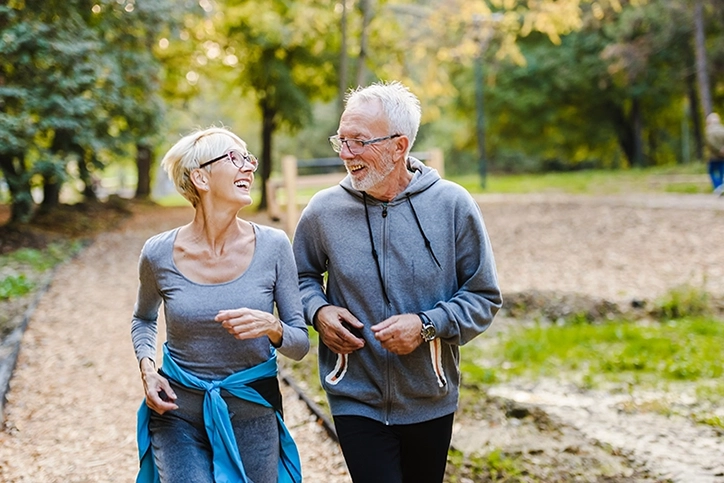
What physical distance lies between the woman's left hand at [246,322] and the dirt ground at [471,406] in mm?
2053

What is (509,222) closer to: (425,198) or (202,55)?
(202,55)

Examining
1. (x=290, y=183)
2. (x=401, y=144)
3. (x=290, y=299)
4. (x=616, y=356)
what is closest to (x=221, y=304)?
(x=290, y=299)

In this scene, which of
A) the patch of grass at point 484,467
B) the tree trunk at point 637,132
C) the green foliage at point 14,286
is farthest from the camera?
the tree trunk at point 637,132

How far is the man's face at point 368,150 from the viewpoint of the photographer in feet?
8.99

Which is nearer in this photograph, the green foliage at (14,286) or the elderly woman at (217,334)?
the elderly woman at (217,334)

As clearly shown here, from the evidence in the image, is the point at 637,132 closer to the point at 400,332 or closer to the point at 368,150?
the point at 368,150

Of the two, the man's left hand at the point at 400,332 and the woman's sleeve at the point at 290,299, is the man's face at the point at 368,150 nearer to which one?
the woman's sleeve at the point at 290,299

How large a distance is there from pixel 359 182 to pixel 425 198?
9.7 inches

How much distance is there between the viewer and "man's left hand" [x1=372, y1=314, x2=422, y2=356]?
2.60 metres

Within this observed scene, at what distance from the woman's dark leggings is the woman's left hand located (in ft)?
1.62

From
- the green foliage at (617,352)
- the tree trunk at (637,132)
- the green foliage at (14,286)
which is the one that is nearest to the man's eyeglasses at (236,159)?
the green foliage at (617,352)

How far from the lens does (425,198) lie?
9.20 feet

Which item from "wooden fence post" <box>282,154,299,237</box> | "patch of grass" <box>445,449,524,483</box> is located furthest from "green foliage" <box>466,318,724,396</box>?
"wooden fence post" <box>282,154,299,237</box>

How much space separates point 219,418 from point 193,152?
0.91 metres
